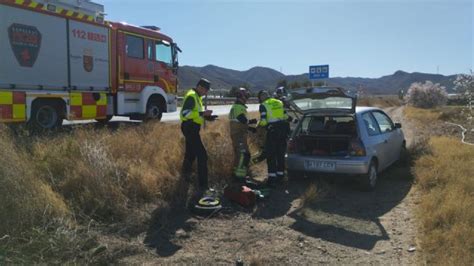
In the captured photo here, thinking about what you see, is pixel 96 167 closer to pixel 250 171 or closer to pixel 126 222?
pixel 126 222

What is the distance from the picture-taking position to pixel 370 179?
7844 millimetres

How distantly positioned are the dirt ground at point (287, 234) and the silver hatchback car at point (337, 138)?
542mm

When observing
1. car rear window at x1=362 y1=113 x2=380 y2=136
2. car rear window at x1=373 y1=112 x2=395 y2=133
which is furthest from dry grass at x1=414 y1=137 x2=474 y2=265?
car rear window at x1=362 y1=113 x2=380 y2=136

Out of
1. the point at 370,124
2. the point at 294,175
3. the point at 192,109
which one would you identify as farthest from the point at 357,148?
the point at 192,109

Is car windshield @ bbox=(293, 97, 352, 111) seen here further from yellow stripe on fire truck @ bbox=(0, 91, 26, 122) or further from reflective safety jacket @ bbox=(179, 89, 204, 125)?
yellow stripe on fire truck @ bbox=(0, 91, 26, 122)

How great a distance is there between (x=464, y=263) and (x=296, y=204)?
114 inches

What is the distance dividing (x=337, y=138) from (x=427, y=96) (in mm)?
48948

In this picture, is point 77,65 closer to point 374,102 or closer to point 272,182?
point 272,182

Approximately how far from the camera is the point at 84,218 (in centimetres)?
518

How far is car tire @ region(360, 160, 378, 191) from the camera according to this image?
25.5 ft

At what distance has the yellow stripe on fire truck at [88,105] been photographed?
11.9 metres

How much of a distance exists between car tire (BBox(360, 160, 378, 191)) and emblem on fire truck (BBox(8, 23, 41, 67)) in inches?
310

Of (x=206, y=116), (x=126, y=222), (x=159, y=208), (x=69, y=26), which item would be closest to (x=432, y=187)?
(x=206, y=116)

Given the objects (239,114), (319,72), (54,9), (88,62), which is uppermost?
(54,9)
